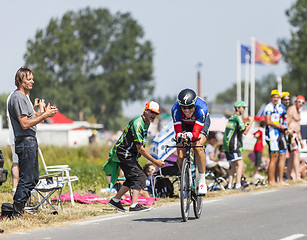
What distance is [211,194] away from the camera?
14406 millimetres

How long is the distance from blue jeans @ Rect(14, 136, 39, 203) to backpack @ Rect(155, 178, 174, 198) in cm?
442

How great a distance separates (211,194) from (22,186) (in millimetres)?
5685

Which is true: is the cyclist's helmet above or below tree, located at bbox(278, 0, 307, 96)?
below

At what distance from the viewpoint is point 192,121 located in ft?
34.6

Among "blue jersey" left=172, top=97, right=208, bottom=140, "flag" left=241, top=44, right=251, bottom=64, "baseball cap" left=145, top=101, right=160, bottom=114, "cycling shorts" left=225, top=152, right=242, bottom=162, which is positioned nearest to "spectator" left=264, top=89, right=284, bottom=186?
"cycling shorts" left=225, top=152, right=242, bottom=162

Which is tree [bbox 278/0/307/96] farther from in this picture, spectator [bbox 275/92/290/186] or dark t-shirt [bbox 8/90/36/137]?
dark t-shirt [bbox 8/90/36/137]

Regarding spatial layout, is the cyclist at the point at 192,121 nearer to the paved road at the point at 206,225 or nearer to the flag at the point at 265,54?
the paved road at the point at 206,225

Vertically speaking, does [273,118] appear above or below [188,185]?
above

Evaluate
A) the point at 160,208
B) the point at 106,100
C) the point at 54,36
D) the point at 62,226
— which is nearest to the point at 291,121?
the point at 160,208

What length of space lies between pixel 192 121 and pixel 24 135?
98.0 inches

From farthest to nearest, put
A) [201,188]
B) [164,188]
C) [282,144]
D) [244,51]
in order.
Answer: [244,51]
[282,144]
[164,188]
[201,188]

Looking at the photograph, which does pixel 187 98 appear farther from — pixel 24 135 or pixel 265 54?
pixel 265 54

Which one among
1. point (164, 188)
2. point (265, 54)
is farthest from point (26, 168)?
point (265, 54)

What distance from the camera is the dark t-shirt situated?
31.2 feet
